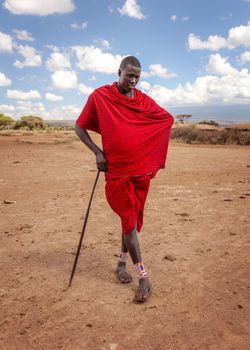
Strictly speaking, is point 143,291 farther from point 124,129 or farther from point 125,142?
point 124,129

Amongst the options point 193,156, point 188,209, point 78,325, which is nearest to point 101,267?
point 78,325

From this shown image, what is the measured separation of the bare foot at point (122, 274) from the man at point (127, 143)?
0.68ft

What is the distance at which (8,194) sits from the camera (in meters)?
6.96

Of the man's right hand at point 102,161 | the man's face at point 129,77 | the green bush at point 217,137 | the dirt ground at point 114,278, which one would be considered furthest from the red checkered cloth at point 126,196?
the green bush at point 217,137

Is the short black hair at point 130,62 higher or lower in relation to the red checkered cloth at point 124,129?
higher

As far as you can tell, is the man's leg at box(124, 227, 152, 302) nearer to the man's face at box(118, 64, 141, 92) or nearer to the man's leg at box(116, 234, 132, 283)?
the man's leg at box(116, 234, 132, 283)

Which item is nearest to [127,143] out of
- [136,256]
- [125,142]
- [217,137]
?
[125,142]

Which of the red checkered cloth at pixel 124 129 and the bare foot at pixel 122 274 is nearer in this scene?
the red checkered cloth at pixel 124 129

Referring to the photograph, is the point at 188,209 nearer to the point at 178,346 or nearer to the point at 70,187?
the point at 70,187

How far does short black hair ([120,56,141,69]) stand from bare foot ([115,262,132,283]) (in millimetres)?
1854

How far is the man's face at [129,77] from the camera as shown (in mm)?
3189

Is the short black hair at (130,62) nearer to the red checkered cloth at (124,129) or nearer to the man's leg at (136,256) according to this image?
the red checkered cloth at (124,129)

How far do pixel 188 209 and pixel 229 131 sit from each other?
14.7m

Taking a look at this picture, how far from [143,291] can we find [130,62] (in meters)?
1.95
